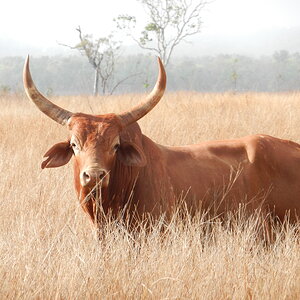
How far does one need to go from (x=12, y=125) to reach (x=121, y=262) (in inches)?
251

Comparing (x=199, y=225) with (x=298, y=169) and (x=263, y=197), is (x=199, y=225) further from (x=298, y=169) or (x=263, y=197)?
(x=298, y=169)

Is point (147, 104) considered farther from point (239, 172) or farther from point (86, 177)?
point (239, 172)

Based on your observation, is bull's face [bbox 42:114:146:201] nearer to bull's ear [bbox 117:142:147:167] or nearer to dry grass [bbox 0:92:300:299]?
bull's ear [bbox 117:142:147:167]

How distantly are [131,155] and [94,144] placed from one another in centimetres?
33

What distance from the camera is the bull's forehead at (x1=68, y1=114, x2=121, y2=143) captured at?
14.0 feet

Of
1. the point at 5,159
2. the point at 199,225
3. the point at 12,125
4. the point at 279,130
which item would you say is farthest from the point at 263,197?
the point at 12,125

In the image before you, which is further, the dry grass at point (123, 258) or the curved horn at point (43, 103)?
the curved horn at point (43, 103)

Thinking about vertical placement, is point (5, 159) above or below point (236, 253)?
below

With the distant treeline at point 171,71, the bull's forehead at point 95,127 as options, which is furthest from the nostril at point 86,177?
the distant treeline at point 171,71

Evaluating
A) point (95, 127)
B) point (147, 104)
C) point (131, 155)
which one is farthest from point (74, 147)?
point (147, 104)

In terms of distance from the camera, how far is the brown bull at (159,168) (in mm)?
4309

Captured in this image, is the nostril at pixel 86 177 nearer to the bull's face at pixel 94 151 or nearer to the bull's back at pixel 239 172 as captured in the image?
the bull's face at pixel 94 151

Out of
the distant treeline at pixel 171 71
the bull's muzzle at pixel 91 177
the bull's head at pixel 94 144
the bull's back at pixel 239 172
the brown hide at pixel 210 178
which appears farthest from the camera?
the distant treeline at pixel 171 71

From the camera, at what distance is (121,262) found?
3.76m
